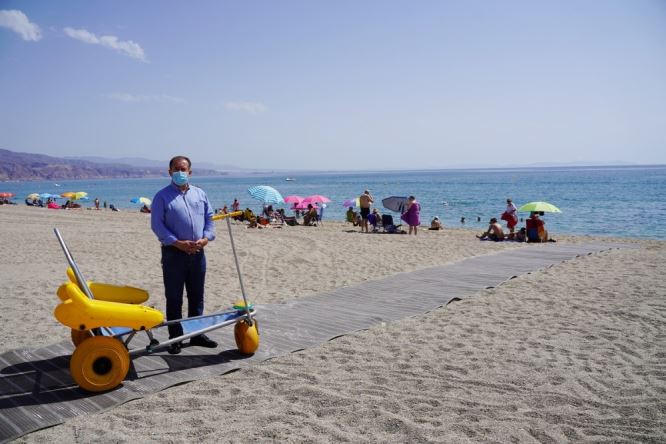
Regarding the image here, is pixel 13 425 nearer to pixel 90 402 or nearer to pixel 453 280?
pixel 90 402

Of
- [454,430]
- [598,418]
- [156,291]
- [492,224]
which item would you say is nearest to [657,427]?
[598,418]

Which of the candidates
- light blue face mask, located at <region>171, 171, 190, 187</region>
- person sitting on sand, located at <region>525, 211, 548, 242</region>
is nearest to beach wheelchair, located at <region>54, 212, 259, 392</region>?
light blue face mask, located at <region>171, 171, 190, 187</region>

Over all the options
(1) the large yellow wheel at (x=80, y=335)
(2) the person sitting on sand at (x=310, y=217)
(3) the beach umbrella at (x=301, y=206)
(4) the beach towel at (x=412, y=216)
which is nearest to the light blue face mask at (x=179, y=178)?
(1) the large yellow wheel at (x=80, y=335)

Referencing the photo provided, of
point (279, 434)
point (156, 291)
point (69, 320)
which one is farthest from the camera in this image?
point (156, 291)

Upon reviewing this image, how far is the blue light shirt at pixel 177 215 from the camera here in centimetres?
405

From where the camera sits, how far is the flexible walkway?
11.0 ft

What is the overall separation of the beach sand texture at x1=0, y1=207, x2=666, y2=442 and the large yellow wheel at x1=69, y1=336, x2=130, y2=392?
0.92ft

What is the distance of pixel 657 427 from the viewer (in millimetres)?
2992

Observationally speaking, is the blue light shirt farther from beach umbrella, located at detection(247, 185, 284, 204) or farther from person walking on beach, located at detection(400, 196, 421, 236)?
beach umbrella, located at detection(247, 185, 284, 204)

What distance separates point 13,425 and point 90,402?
47cm

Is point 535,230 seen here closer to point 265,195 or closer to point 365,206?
point 365,206

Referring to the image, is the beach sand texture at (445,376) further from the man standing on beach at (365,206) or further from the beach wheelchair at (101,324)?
the man standing on beach at (365,206)

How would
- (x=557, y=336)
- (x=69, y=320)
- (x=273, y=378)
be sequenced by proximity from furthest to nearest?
(x=557, y=336) → (x=273, y=378) → (x=69, y=320)

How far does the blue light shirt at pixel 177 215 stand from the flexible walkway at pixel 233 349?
3.62 ft
